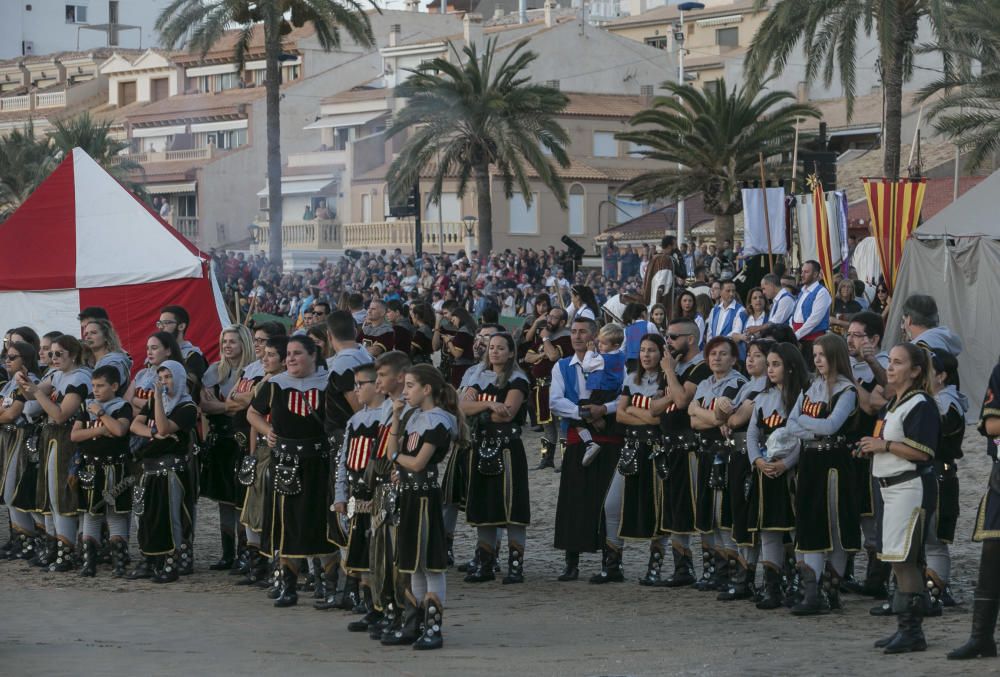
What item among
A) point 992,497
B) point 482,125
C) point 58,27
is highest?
point 58,27

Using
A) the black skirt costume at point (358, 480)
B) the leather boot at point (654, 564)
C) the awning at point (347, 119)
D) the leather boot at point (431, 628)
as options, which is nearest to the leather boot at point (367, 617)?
the black skirt costume at point (358, 480)

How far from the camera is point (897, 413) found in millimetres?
8906

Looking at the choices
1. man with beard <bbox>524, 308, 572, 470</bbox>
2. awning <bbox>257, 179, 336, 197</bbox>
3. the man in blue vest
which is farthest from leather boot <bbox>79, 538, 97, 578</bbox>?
awning <bbox>257, 179, 336, 197</bbox>

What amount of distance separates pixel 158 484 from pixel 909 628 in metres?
5.95

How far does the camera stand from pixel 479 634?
9.87 metres

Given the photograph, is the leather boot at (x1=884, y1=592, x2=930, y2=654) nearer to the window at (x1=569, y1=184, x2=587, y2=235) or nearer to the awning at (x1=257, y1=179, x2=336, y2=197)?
the window at (x1=569, y1=184, x2=587, y2=235)

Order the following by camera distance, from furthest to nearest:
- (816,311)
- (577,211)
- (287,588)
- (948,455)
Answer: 1. (577,211)
2. (816,311)
3. (287,588)
4. (948,455)

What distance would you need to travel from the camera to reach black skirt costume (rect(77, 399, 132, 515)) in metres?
12.3

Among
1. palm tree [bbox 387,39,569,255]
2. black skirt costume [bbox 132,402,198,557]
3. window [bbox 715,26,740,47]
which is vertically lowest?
black skirt costume [bbox 132,402,198,557]

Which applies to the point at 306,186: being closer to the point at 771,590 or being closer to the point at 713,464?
the point at 713,464

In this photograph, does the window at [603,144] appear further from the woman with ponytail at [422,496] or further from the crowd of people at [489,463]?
the woman with ponytail at [422,496]

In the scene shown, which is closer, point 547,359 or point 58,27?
point 547,359

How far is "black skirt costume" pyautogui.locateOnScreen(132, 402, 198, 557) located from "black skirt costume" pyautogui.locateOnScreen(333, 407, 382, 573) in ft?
8.00

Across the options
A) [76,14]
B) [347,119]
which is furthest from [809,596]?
[76,14]
